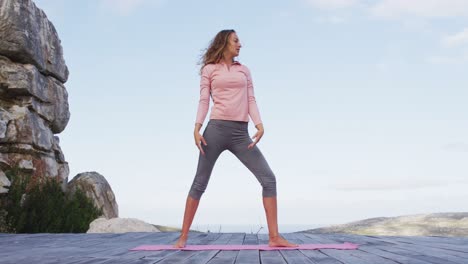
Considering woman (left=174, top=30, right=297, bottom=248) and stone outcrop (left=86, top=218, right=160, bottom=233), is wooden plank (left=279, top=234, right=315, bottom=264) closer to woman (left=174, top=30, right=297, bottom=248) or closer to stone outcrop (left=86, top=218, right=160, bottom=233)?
woman (left=174, top=30, right=297, bottom=248)

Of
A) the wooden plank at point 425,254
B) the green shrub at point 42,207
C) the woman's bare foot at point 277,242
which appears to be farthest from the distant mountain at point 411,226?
the woman's bare foot at point 277,242

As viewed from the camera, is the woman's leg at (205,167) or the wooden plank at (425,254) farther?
the woman's leg at (205,167)

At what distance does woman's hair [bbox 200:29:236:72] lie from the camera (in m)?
5.65

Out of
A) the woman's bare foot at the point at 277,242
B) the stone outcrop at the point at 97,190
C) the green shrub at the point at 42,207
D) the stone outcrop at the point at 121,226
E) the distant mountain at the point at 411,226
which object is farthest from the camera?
the stone outcrop at the point at 97,190

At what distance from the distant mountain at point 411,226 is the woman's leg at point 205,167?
7.19 metres

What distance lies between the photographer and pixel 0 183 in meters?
13.0

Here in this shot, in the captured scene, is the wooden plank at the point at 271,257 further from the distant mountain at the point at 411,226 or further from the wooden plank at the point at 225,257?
the distant mountain at the point at 411,226

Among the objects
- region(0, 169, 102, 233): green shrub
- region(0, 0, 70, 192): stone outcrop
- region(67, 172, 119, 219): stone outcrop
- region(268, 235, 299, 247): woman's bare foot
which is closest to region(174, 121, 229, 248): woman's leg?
region(268, 235, 299, 247): woman's bare foot

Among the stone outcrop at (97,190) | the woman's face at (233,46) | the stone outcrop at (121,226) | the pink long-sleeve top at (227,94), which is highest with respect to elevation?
the stone outcrop at (97,190)

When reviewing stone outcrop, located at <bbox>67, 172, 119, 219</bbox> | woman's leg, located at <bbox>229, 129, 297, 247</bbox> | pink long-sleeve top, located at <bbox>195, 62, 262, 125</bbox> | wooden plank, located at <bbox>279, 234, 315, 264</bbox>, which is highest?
stone outcrop, located at <bbox>67, 172, 119, 219</bbox>

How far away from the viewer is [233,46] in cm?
561

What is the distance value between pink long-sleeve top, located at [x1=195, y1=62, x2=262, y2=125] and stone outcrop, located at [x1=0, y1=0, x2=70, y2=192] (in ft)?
30.9

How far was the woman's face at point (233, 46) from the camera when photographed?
5.61 metres

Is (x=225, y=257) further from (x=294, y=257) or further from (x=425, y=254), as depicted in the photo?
(x=425, y=254)
